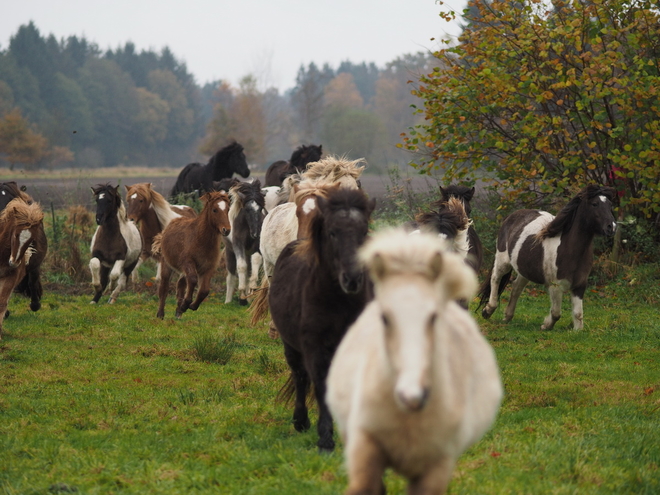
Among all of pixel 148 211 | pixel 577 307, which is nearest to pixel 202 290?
pixel 148 211

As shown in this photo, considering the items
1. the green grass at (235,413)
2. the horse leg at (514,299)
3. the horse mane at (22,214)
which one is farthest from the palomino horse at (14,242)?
the horse leg at (514,299)

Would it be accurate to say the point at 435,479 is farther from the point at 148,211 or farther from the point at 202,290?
the point at 148,211

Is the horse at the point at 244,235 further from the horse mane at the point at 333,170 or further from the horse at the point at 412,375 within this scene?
the horse at the point at 412,375

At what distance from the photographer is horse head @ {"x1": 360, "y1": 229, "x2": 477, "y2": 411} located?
2531 mm

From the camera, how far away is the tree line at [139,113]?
219ft

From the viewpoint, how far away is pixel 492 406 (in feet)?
11.1

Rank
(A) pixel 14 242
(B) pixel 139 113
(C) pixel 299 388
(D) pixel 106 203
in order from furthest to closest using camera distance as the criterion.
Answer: (B) pixel 139 113, (D) pixel 106 203, (A) pixel 14 242, (C) pixel 299 388

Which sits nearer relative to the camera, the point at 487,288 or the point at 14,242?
the point at 14,242

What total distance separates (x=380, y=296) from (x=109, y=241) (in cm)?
1066

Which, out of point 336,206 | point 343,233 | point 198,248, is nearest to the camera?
point 343,233

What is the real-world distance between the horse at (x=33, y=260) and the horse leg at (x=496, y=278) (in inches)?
273

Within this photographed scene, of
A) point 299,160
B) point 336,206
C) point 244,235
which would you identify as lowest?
point 244,235

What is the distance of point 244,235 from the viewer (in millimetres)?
13297

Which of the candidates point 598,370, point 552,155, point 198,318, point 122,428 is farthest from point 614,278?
point 122,428
